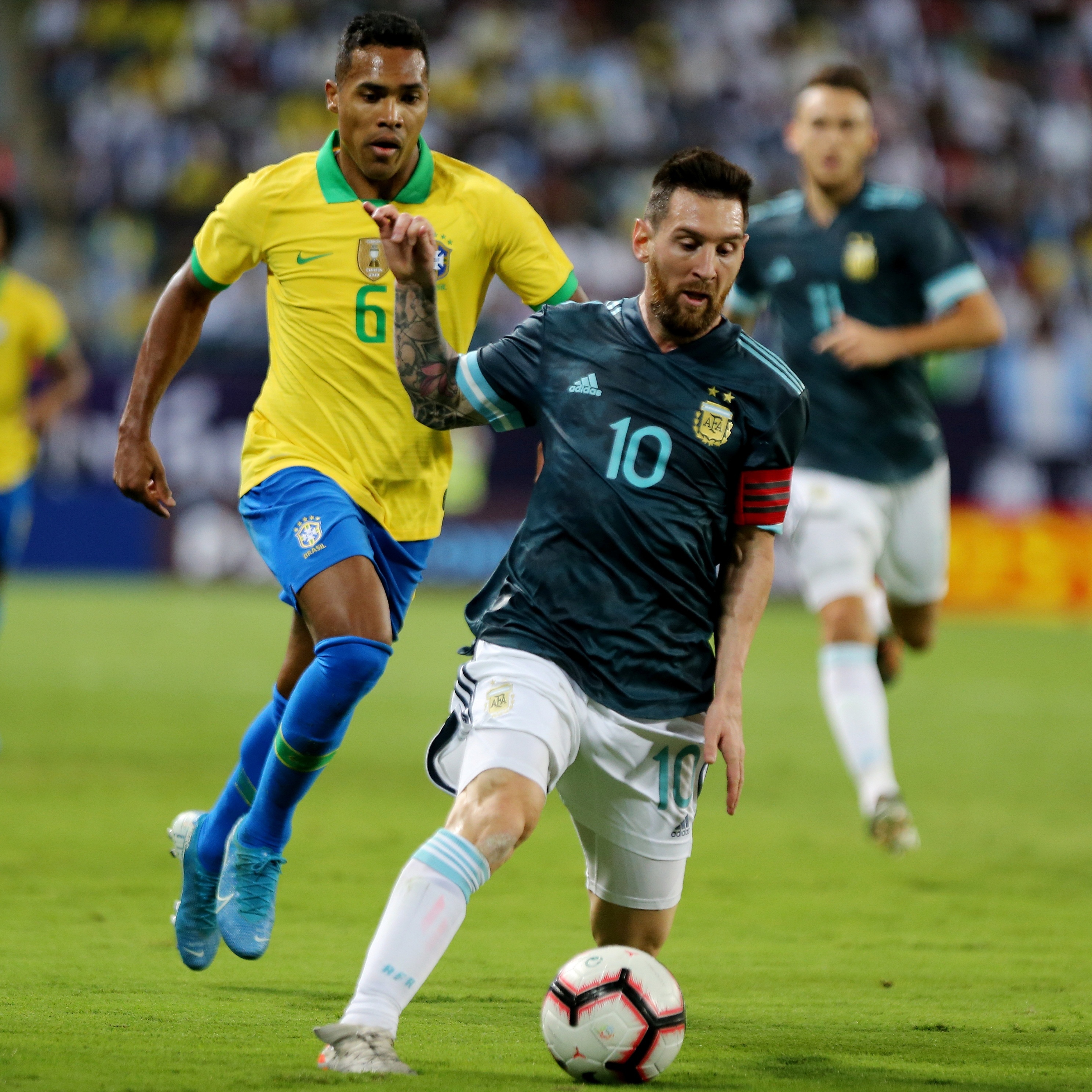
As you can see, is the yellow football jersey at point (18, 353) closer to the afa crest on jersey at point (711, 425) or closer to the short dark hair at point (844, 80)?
the short dark hair at point (844, 80)

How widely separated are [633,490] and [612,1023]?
3.95 feet

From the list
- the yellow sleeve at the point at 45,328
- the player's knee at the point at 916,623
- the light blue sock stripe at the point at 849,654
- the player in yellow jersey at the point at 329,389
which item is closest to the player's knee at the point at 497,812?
the player in yellow jersey at the point at 329,389

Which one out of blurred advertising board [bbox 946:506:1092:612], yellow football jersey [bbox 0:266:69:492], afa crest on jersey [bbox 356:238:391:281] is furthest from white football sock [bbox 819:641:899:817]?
blurred advertising board [bbox 946:506:1092:612]

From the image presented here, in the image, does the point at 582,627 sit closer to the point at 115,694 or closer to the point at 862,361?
the point at 862,361

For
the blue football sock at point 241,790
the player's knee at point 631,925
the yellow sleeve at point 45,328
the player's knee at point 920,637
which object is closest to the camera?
the player's knee at point 631,925

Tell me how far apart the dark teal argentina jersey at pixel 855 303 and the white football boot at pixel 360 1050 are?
446 cm

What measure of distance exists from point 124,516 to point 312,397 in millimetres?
14566

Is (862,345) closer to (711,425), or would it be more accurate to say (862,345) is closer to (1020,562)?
(711,425)

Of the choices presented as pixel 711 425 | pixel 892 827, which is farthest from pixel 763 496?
pixel 892 827

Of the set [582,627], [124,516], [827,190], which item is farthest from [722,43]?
[582,627]

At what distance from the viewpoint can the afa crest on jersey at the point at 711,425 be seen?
4020 millimetres

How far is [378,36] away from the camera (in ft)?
15.4

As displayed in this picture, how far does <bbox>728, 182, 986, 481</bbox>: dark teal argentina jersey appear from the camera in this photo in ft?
23.8

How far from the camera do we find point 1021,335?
19188 mm
